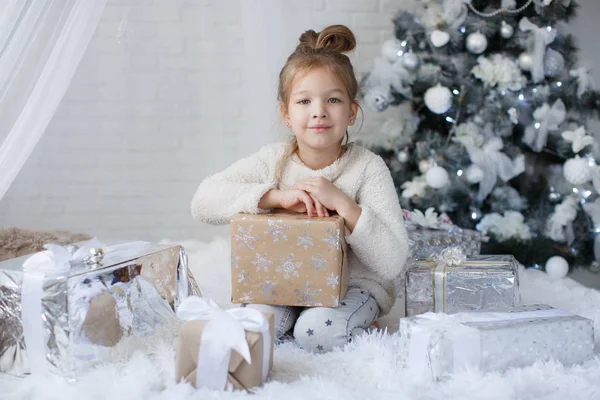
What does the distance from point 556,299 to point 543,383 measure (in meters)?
0.79

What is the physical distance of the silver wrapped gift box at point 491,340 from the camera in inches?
53.2

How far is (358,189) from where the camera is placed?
5.78 ft

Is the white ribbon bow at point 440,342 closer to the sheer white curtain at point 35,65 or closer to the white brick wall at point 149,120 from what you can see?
the sheer white curtain at point 35,65

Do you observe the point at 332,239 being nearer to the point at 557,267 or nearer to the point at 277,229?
the point at 277,229

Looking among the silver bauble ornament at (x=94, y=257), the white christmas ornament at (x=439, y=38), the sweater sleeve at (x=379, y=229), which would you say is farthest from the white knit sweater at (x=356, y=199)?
the white christmas ornament at (x=439, y=38)

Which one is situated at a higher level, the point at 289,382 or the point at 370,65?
the point at 370,65

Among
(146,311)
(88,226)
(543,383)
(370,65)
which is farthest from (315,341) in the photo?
(88,226)

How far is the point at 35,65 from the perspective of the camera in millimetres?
1536

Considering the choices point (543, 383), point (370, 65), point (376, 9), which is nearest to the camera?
point (543, 383)

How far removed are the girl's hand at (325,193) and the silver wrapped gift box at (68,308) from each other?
16.4 inches

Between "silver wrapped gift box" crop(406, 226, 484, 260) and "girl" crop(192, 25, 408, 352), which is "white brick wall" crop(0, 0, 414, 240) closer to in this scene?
"silver wrapped gift box" crop(406, 226, 484, 260)

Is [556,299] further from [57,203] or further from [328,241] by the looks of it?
[57,203]

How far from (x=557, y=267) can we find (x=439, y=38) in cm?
94

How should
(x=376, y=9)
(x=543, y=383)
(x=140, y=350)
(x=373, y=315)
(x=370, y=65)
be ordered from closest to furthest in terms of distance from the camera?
(x=543, y=383), (x=140, y=350), (x=373, y=315), (x=370, y=65), (x=376, y=9)
